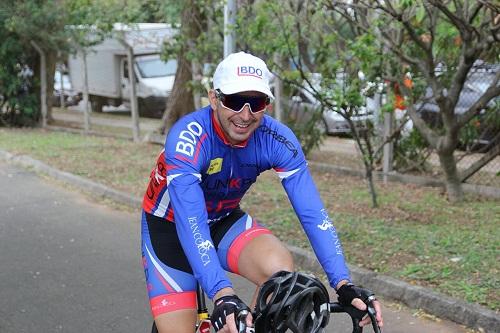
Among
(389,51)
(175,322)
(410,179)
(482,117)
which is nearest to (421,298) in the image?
(175,322)

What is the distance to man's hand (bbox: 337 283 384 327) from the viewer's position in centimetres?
276

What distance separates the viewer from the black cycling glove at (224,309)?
101 inches

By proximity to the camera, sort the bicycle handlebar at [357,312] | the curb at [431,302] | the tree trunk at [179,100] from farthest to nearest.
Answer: the tree trunk at [179,100] → the curb at [431,302] → the bicycle handlebar at [357,312]

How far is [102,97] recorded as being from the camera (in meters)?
27.9

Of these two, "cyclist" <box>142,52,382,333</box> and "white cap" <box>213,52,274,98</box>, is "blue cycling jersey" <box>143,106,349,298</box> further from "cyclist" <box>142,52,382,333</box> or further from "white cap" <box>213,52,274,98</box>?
"white cap" <box>213,52,274,98</box>

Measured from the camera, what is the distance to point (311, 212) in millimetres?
3271

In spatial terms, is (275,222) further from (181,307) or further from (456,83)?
(181,307)

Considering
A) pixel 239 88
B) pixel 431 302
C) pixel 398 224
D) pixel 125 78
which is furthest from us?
pixel 125 78

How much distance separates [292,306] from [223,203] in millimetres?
1216

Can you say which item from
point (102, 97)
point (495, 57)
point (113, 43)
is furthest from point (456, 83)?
point (102, 97)

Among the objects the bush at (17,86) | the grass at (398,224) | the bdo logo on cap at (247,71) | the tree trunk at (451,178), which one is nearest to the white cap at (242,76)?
the bdo logo on cap at (247,71)

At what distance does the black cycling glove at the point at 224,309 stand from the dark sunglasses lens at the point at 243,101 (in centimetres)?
92

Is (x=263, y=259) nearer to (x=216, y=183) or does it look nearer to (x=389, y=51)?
(x=216, y=183)

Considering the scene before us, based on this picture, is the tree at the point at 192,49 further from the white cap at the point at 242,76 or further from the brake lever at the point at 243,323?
the brake lever at the point at 243,323
